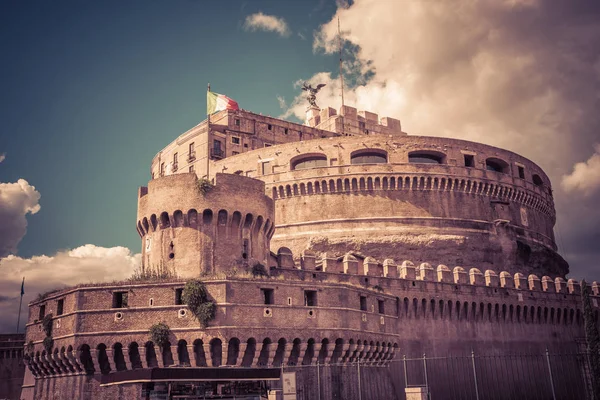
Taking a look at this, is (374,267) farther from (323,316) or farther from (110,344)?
(110,344)

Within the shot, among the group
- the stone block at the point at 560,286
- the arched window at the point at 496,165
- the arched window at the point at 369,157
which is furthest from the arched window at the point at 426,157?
the stone block at the point at 560,286

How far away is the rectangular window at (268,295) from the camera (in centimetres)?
3059

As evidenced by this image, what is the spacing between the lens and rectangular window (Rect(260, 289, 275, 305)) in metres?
30.6

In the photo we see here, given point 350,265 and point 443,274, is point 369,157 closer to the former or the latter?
point 443,274

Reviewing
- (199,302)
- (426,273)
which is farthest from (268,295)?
(426,273)

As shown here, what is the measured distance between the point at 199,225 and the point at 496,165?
37909 mm

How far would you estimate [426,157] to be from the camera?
5869 centimetres

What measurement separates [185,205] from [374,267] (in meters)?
14.4

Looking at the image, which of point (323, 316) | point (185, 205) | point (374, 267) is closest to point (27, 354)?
point (185, 205)

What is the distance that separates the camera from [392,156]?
56.3 metres

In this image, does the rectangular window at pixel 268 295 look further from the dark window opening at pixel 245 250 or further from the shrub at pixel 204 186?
the shrub at pixel 204 186

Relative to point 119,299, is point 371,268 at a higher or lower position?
higher

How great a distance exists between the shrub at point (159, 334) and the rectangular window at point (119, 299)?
7.17 ft

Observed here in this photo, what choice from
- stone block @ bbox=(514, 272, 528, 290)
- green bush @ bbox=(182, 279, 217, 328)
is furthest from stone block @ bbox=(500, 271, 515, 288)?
green bush @ bbox=(182, 279, 217, 328)
